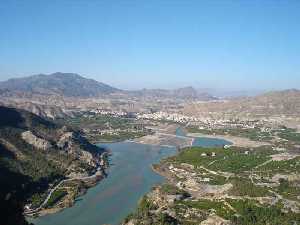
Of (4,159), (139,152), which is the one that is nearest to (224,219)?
(4,159)

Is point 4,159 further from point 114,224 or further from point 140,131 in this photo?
point 140,131

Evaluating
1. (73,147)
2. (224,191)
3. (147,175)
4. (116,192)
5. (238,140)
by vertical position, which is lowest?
(116,192)

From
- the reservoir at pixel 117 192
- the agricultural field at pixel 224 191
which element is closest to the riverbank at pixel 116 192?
the reservoir at pixel 117 192

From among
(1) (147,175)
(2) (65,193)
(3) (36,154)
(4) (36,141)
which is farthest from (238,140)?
(2) (65,193)

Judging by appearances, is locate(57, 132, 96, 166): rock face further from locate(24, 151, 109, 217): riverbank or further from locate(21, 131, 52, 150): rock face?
locate(24, 151, 109, 217): riverbank

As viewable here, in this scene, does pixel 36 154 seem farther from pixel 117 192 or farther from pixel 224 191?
pixel 224 191

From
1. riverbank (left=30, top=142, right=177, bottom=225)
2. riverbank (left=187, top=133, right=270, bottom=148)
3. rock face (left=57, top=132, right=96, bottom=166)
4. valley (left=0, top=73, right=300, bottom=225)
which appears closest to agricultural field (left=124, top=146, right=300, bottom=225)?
valley (left=0, top=73, right=300, bottom=225)
